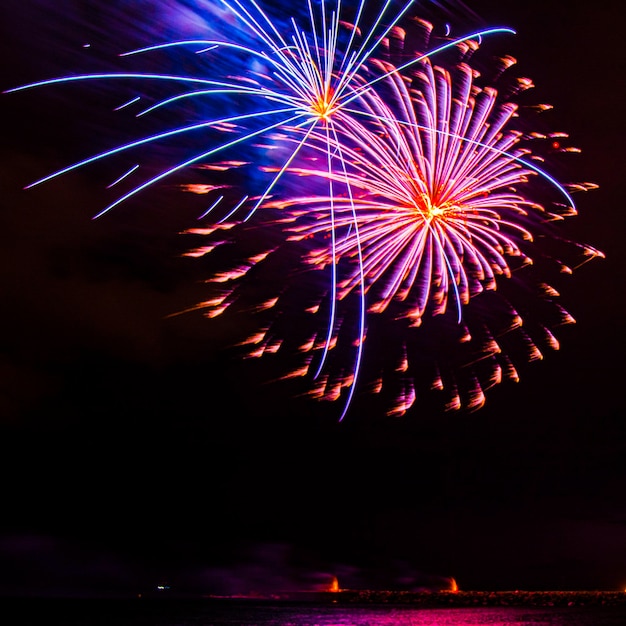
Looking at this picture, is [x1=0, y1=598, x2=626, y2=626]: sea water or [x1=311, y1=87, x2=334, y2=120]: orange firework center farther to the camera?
[x1=0, y1=598, x2=626, y2=626]: sea water

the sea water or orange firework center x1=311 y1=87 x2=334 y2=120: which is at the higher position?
orange firework center x1=311 y1=87 x2=334 y2=120

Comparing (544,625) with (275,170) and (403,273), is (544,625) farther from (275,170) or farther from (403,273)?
(275,170)

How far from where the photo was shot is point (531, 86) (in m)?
15.5

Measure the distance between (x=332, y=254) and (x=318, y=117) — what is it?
3.54 meters

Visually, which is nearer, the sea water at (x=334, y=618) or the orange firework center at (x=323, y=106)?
the orange firework center at (x=323, y=106)

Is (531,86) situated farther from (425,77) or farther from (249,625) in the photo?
(249,625)

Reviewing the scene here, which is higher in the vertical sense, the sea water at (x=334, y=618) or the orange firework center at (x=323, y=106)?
the orange firework center at (x=323, y=106)

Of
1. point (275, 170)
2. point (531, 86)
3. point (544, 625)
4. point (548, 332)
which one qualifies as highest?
point (531, 86)

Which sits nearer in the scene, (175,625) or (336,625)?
(336,625)

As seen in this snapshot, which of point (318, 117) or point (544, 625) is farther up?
point (318, 117)

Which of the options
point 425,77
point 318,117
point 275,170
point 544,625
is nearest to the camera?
point 318,117

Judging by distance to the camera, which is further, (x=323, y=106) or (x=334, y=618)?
(x=334, y=618)

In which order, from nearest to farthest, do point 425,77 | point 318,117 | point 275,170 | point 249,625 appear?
point 318,117 < point 275,170 < point 425,77 < point 249,625

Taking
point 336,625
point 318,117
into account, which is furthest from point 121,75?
point 336,625
